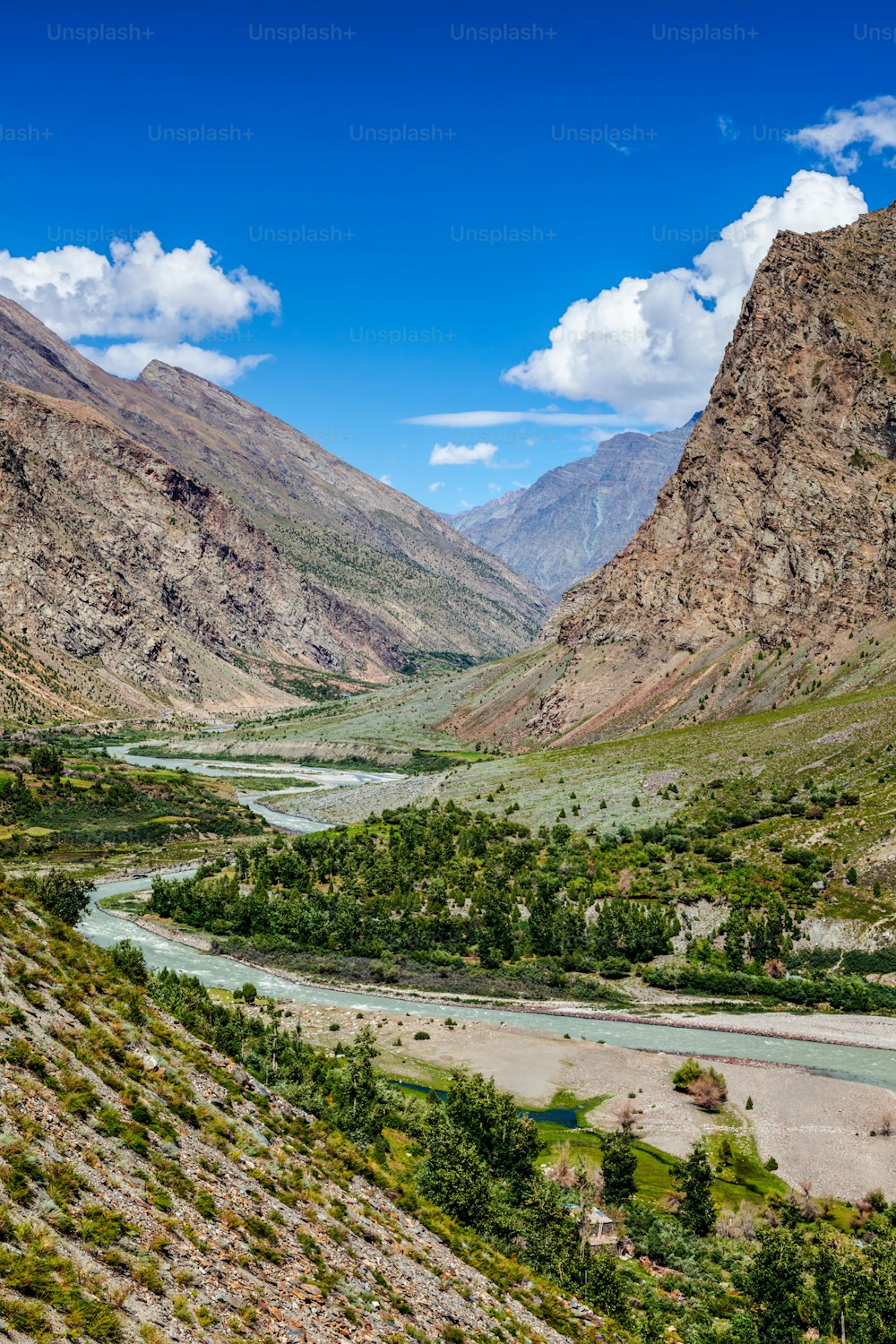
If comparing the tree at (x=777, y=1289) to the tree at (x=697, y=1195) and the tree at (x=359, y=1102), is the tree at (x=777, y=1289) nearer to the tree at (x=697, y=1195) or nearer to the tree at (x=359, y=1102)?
the tree at (x=697, y=1195)

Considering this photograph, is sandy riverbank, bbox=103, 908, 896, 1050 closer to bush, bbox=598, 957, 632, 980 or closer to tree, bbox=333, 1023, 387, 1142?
bush, bbox=598, 957, 632, 980

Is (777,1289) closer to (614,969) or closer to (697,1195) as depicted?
(697,1195)

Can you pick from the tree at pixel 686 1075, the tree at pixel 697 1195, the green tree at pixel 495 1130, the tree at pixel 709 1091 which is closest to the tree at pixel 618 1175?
the tree at pixel 697 1195

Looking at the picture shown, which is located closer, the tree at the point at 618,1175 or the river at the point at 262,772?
the tree at the point at 618,1175

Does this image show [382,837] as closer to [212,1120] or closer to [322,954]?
[322,954]

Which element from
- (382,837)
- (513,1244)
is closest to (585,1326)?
(513,1244)
